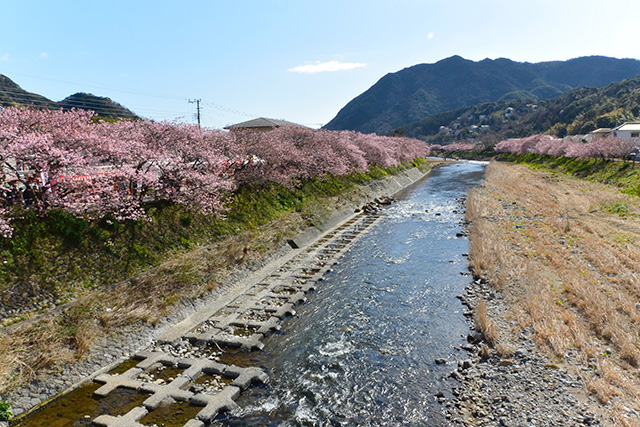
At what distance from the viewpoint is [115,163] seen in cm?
1856

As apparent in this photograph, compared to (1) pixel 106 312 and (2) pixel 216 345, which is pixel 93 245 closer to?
(1) pixel 106 312

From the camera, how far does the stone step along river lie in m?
10.0

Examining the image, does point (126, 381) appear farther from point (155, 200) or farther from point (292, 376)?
point (155, 200)

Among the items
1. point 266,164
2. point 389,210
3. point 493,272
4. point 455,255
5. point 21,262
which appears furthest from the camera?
point 389,210

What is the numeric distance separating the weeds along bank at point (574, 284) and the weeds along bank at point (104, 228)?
14129mm

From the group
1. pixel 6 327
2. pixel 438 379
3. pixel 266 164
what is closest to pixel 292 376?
pixel 438 379

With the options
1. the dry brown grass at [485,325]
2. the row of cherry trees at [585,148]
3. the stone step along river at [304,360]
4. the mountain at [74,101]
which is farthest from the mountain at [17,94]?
the row of cherry trees at [585,148]

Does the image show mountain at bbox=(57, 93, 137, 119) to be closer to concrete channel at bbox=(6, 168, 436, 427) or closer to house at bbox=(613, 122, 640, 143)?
concrete channel at bbox=(6, 168, 436, 427)

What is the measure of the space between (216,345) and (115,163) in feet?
37.3

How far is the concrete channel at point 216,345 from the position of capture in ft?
34.2

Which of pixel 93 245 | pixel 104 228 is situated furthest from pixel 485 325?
pixel 104 228

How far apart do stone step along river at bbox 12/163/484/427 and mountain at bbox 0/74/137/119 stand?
67311 millimetres

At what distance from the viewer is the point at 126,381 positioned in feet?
36.8

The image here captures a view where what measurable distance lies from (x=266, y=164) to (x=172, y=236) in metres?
12.6
